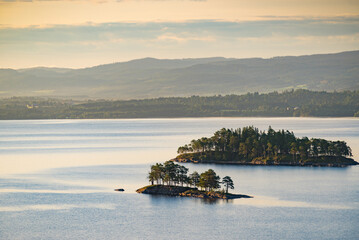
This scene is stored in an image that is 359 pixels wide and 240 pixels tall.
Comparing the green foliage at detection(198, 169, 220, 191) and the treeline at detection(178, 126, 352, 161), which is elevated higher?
the treeline at detection(178, 126, 352, 161)

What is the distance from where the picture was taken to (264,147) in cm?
13812

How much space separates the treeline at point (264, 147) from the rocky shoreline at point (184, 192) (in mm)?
41841

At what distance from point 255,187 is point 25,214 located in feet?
114

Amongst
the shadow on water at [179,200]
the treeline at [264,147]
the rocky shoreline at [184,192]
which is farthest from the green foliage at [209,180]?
the treeline at [264,147]

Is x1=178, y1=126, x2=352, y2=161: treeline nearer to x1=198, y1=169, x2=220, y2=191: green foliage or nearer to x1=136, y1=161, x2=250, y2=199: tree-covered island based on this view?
x1=136, y1=161, x2=250, y2=199: tree-covered island

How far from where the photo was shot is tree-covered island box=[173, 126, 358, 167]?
130750 millimetres

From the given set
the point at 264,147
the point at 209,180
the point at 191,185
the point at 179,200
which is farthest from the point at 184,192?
the point at 264,147

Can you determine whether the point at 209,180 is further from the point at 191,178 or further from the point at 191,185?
the point at 191,185

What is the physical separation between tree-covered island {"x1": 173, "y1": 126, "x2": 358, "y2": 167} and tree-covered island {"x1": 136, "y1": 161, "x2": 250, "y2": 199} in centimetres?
3366

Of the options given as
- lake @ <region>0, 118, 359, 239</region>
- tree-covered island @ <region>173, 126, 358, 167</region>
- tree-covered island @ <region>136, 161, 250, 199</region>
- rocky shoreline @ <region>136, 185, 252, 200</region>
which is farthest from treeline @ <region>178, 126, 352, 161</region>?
rocky shoreline @ <region>136, 185, 252, 200</region>

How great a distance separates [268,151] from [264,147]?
129 centimetres

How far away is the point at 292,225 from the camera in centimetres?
7644

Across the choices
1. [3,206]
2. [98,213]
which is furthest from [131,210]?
[3,206]

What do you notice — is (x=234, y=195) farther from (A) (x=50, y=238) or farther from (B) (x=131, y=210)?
(A) (x=50, y=238)
